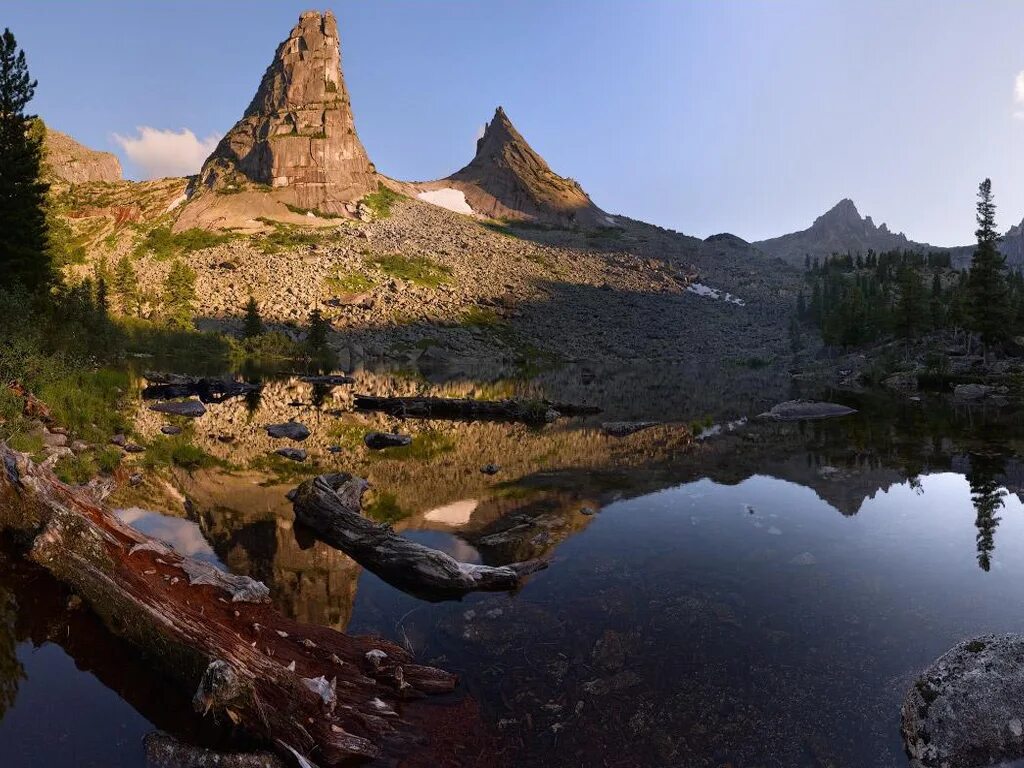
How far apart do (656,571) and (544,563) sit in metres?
2.75

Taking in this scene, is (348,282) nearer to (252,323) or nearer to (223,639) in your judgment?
(252,323)

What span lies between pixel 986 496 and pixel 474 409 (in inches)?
1118

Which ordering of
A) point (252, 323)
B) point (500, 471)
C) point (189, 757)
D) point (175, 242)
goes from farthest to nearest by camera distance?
point (175, 242)
point (252, 323)
point (500, 471)
point (189, 757)

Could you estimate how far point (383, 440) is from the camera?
2783 cm

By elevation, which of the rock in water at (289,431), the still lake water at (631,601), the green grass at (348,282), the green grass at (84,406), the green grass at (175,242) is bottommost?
the still lake water at (631,601)

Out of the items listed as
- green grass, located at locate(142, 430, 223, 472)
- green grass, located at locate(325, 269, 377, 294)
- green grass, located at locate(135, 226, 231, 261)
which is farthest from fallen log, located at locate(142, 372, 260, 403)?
green grass, located at locate(135, 226, 231, 261)

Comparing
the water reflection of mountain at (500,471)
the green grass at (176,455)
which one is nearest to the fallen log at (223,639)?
the water reflection of mountain at (500,471)

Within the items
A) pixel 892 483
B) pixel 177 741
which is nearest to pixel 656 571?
pixel 177 741

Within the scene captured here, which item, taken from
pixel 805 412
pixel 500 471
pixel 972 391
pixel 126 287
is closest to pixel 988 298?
pixel 972 391

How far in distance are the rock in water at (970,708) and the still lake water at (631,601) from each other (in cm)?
52

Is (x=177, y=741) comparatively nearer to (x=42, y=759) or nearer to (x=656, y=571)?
(x=42, y=759)

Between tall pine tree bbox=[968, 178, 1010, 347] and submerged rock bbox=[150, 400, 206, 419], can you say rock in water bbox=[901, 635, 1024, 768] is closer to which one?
submerged rock bbox=[150, 400, 206, 419]

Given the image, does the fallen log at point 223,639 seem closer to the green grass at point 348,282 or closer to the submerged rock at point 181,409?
the submerged rock at point 181,409

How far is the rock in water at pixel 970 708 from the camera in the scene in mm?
6625
